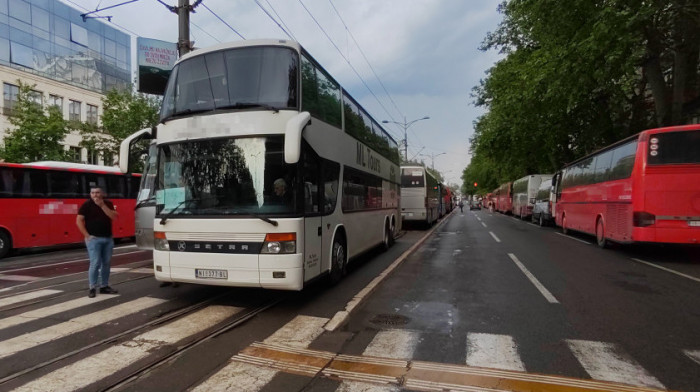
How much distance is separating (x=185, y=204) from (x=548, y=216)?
23.5 meters

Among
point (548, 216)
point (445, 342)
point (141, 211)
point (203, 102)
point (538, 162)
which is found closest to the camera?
point (445, 342)

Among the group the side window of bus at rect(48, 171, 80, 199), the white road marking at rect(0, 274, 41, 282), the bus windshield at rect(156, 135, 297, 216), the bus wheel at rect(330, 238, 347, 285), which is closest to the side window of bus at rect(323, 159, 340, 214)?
the bus wheel at rect(330, 238, 347, 285)

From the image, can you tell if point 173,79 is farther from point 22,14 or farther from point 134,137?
point 22,14

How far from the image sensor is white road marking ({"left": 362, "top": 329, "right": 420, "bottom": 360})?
4434mm

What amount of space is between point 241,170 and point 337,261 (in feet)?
9.10

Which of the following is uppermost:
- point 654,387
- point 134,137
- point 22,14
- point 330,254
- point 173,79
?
point 22,14

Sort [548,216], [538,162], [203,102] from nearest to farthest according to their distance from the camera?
[203,102], [548,216], [538,162]

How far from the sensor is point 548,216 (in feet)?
82.6

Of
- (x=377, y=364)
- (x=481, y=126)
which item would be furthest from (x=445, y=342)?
(x=481, y=126)

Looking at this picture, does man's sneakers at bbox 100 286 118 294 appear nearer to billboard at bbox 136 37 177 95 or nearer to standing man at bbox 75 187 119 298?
standing man at bbox 75 187 119 298

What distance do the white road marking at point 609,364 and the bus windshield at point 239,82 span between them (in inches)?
181

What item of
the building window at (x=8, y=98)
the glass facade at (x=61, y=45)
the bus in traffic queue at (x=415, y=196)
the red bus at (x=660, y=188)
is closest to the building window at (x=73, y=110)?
the glass facade at (x=61, y=45)

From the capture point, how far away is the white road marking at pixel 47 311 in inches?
217

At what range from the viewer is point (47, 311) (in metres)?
6.02
